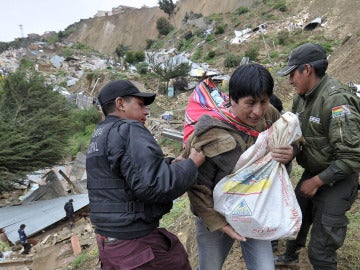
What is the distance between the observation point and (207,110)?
5.88 ft

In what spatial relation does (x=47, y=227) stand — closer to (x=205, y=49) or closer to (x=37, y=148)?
(x=37, y=148)

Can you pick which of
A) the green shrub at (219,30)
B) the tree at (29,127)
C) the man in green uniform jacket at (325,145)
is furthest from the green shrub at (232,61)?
the man in green uniform jacket at (325,145)

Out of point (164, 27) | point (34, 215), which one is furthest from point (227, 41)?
point (34, 215)

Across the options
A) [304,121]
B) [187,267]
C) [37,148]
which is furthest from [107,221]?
[37,148]

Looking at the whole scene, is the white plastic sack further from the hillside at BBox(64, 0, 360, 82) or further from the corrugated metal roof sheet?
the corrugated metal roof sheet

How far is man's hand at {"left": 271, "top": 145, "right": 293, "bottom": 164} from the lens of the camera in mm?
1633

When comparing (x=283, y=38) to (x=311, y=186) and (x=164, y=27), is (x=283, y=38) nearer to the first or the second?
(x=311, y=186)

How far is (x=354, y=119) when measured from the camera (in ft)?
6.10

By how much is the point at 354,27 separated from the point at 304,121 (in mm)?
21345

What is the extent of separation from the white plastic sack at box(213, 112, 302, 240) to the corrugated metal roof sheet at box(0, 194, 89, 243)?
8.84m

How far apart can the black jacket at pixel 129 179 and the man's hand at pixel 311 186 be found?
0.78 meters

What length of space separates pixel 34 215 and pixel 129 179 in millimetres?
9527

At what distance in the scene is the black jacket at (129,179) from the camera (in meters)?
1.58

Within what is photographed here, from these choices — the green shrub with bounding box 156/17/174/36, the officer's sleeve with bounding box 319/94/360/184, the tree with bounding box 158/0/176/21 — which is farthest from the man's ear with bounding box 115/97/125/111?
the tree with bounding box 158/0/176/21
